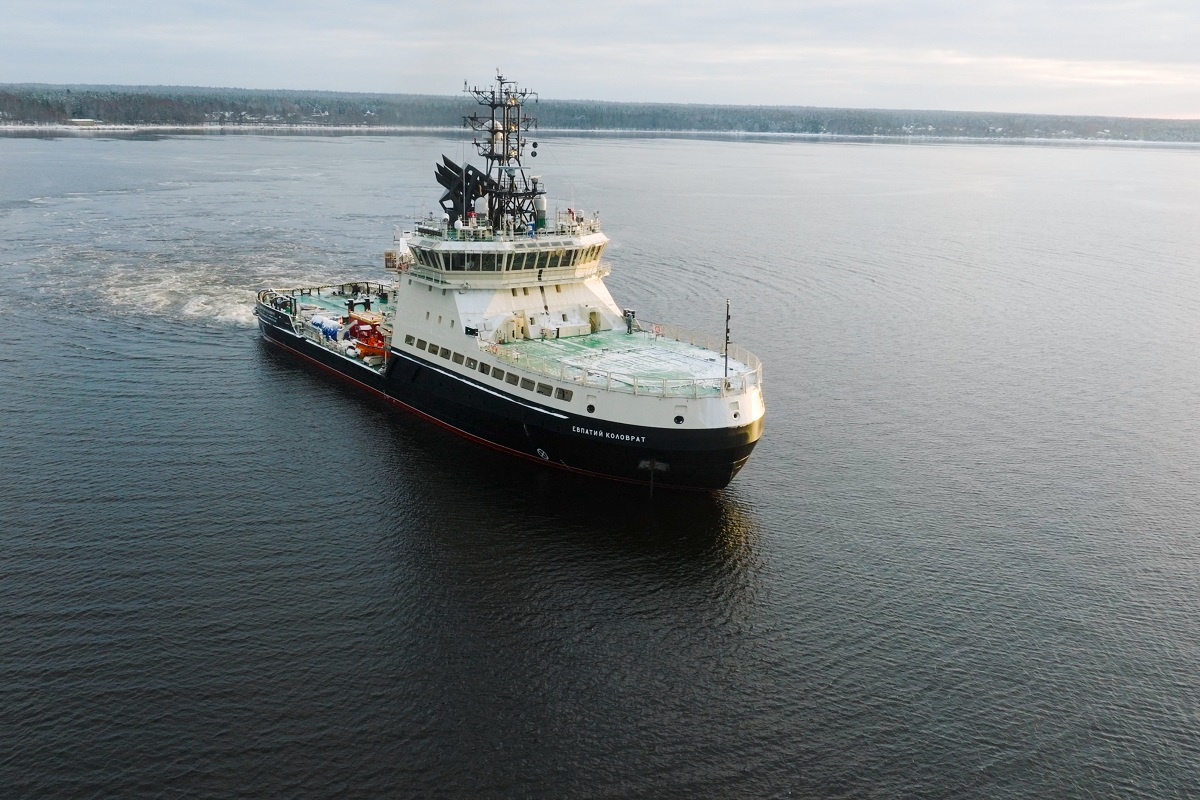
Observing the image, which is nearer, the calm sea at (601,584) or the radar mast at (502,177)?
the calm sea at (601,584)

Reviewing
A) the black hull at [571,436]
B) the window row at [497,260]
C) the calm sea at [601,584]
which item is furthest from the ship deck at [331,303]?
the window row at [497,260]

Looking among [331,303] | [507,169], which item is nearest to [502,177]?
[507,169]

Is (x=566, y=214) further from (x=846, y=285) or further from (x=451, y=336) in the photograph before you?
(x=846, y=285)

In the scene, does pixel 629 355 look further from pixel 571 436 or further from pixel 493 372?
pixel 493 372

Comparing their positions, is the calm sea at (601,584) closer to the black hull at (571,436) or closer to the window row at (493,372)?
the black hull at (571,436)

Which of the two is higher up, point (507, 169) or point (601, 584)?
point (507, 169)

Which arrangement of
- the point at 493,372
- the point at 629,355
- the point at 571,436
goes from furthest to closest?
the point at 629,355, the point at 493,372, the point at 571,436

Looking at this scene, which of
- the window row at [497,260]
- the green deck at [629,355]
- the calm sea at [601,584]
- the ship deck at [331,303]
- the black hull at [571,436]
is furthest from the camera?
the ship deck at [331,303]
